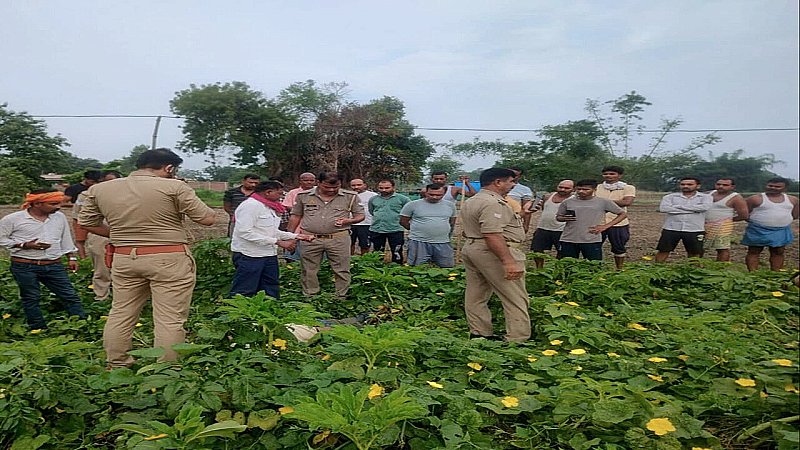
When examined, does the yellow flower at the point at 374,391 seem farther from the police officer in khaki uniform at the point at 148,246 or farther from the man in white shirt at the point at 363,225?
the man in white shirt at the point at 363,225

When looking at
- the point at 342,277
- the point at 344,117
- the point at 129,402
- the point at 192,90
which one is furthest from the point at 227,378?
the point at 192,90

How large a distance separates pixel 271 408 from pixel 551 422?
54.2 inches

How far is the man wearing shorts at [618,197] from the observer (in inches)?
273

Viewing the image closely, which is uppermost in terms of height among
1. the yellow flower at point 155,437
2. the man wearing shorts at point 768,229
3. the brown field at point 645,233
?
the man wearing shorts at point 768,229

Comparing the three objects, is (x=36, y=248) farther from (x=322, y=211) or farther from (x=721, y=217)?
(x=721, y=217)

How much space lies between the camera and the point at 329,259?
580 cm

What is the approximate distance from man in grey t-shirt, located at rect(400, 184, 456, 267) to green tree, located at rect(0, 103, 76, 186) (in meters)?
12.2

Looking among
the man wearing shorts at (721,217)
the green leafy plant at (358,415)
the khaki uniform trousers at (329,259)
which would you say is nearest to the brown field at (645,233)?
the man wearing shorts at (721,217)

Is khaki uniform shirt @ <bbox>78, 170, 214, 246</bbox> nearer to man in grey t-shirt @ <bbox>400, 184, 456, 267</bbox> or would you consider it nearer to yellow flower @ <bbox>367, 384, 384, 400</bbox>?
yellow flower @ <bbox>367, 384, 384, 400</bbox>

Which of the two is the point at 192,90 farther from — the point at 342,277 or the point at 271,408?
the point at 271,408

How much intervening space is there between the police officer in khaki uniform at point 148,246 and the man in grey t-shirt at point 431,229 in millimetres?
3436

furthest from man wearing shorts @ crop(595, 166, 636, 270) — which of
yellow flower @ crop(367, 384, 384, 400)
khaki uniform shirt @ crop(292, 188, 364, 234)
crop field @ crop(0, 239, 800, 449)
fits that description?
yellow flower @ crop(367, 384, 384, 400)

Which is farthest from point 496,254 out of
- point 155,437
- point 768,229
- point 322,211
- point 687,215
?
point 768,229

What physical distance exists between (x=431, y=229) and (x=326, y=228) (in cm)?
157
